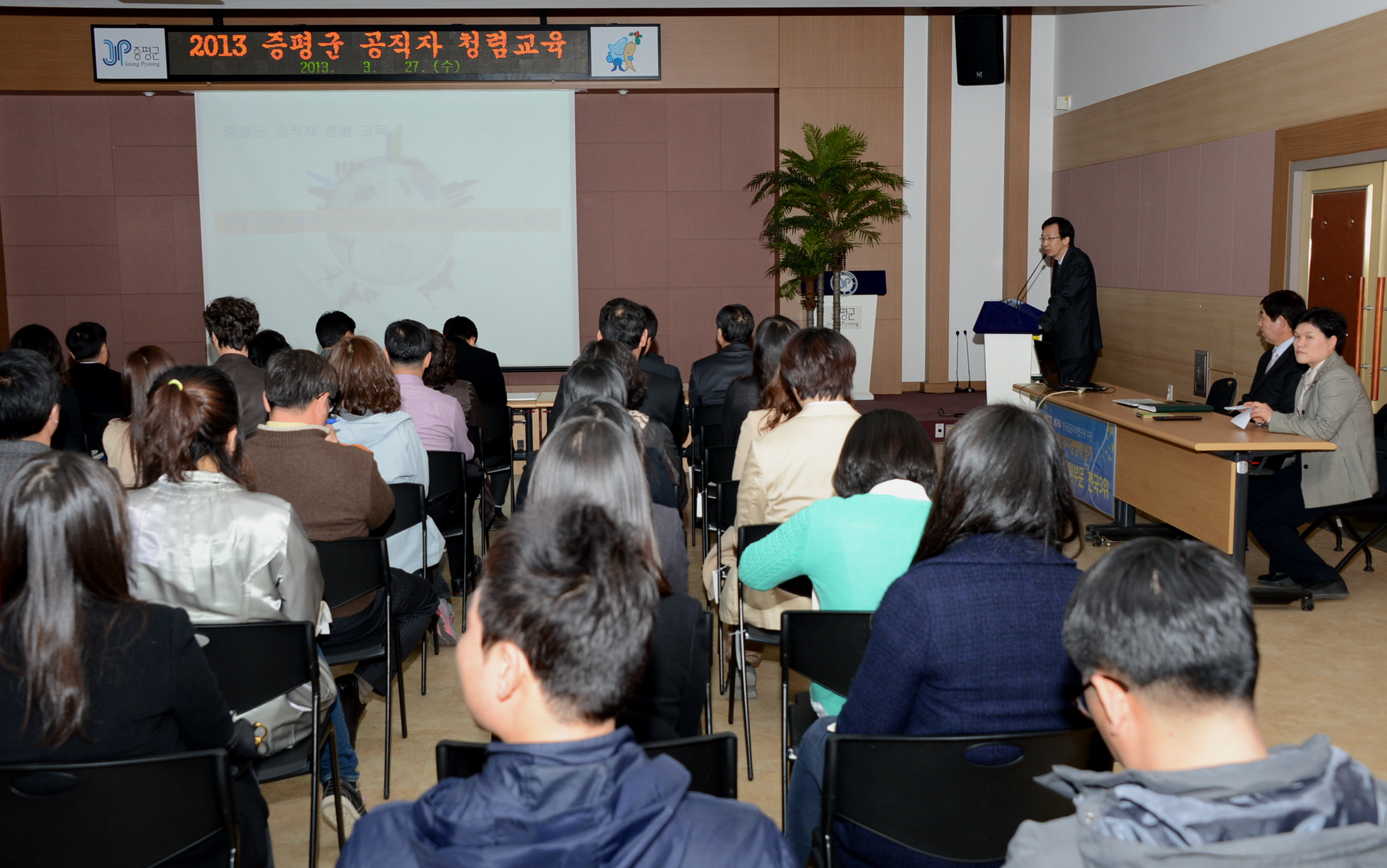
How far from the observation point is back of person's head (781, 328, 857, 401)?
3244 millimetres

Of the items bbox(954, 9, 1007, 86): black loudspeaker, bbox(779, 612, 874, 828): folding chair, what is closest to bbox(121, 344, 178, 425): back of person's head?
bbox(779, 612, 874, 828): folding chair

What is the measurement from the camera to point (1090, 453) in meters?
5.72

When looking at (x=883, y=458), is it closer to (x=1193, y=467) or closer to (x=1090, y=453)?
(x=1193, y=467)

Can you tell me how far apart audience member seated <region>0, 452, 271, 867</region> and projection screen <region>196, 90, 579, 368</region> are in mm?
7844

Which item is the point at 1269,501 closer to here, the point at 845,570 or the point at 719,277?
the point at 845,570

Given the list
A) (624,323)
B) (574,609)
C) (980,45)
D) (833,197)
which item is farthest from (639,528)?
(980,45)

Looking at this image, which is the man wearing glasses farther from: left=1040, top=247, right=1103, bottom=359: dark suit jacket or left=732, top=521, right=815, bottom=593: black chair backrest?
left=732, top=521, right=815, bottom=593: black chair backrest

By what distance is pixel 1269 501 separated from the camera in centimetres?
458

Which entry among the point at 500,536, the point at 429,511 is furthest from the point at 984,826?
the point at 429,511

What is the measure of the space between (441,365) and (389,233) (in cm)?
481

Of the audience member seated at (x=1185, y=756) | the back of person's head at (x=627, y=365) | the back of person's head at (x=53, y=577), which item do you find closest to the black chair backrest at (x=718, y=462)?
the back of person's head at (x=627, y=365)

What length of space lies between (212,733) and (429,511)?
237 centimetres

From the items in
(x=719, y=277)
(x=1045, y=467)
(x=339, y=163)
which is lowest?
(x=1045, y=467)

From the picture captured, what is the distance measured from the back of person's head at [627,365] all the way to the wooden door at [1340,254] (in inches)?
162
